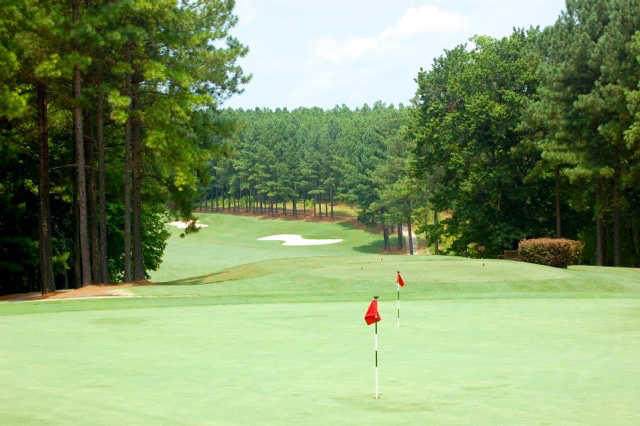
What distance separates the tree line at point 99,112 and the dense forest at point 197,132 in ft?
0.30

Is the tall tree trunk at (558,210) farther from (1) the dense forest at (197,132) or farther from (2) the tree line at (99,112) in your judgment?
(2) the tree line at (99,112)

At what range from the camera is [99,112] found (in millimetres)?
43094

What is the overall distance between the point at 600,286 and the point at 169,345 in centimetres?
2423

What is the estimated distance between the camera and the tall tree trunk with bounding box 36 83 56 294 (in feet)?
141

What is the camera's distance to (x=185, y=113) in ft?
146

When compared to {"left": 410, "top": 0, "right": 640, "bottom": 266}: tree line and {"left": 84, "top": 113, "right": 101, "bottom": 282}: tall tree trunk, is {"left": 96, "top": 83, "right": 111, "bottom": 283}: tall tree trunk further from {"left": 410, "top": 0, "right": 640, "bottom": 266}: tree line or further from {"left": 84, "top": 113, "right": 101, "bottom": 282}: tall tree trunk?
{"left": 410, "top": 0, "right": 640, "bottom": 266}: tree line

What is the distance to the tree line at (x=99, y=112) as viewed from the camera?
133ft

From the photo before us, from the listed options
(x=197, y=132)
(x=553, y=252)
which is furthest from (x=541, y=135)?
(x=197, y=132)

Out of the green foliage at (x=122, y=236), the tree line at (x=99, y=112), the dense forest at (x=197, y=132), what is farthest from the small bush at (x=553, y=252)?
the green foliage at (x=122, y=236)

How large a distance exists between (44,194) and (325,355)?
1141 inches

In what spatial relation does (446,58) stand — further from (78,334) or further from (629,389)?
(629,389)

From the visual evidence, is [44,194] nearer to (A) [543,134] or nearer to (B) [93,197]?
(B) [93,197]

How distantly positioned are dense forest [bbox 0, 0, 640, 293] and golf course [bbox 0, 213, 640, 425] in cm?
1047

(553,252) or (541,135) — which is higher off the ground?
(541,135)
